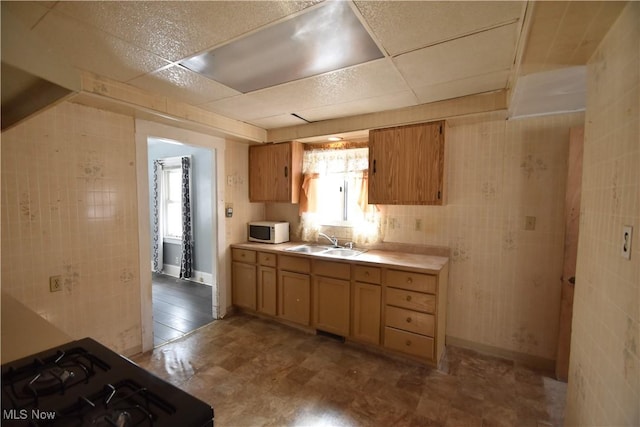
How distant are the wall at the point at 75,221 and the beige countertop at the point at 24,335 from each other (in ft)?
3.20

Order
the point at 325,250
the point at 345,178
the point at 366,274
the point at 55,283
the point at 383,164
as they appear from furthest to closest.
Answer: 1. the point at 345,178
2. the point at 325,250
3. the point at 383,164
4. the point at 366,274
5. the point at 55,283

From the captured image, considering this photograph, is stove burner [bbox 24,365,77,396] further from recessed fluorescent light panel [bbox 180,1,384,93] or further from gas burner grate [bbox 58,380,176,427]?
recessed fluorescent light panel [bbox 180,1,384,93]

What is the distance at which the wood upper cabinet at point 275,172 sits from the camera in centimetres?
346

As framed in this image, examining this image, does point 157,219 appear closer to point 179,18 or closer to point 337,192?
point 337,192

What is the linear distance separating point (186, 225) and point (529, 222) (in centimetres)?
473

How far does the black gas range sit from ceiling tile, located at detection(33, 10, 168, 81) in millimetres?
1279

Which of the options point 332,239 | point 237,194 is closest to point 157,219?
point 237,194

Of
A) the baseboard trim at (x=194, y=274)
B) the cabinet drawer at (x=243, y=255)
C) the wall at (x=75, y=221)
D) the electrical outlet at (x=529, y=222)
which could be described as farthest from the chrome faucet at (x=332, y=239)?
the baseboard trim at (x=194, y=274)

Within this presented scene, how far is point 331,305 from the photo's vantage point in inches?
113

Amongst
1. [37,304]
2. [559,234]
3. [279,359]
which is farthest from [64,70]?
[559,234]

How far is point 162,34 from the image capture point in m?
1.51

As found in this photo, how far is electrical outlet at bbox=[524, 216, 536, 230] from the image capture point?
2.44 metres

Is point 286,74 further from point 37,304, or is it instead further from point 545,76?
point 37,304

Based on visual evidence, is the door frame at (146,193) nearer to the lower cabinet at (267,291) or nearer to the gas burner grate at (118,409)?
the lower cabinet at (267,291)
